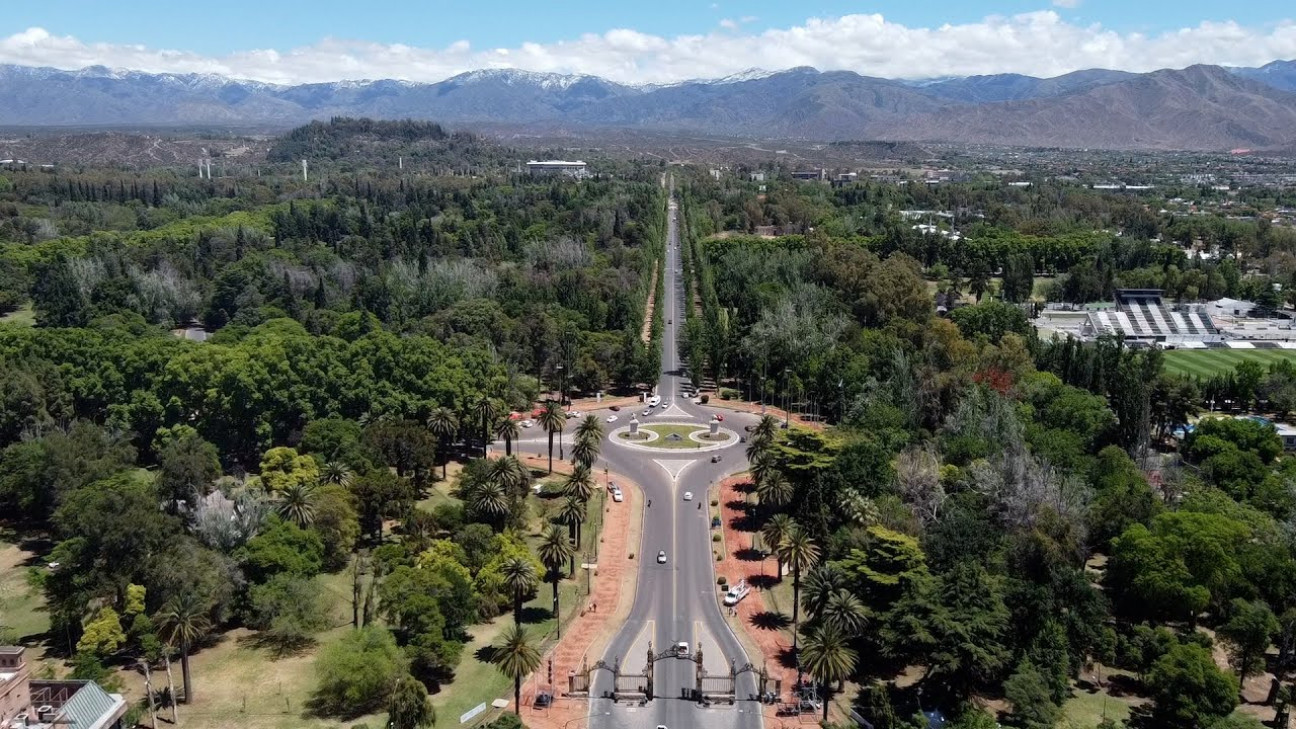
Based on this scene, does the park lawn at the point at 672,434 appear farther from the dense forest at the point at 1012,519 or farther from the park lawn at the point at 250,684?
the park lawn at the point at 250,684

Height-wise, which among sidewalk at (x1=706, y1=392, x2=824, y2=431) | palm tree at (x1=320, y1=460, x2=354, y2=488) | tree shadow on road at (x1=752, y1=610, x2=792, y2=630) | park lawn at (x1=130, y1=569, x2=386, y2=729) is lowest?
park lawn at (x1=130, y1=569, x2=386, y2=729)

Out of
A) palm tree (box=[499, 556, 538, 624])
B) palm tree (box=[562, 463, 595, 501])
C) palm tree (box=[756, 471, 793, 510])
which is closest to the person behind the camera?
palm tree (box=[499, 556, 538, 624])

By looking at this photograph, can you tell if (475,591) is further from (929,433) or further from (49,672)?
(929,433)

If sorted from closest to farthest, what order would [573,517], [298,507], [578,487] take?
1. [298,507]
2. [573,517]
3. [578,487]

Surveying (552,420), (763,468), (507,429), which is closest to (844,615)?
(763,468)

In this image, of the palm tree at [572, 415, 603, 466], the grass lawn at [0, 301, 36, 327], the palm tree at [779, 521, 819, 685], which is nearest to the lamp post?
the palm tree at [572, 415, 603, 466]

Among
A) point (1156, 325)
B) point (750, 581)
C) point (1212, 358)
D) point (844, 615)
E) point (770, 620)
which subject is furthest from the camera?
point (1156, 325)

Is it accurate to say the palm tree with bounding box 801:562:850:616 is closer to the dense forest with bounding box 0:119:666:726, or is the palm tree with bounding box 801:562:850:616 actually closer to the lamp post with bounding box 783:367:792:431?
the dense forest with bounding box 0:119:666:726

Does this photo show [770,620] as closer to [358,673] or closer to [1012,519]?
[1012,519]
